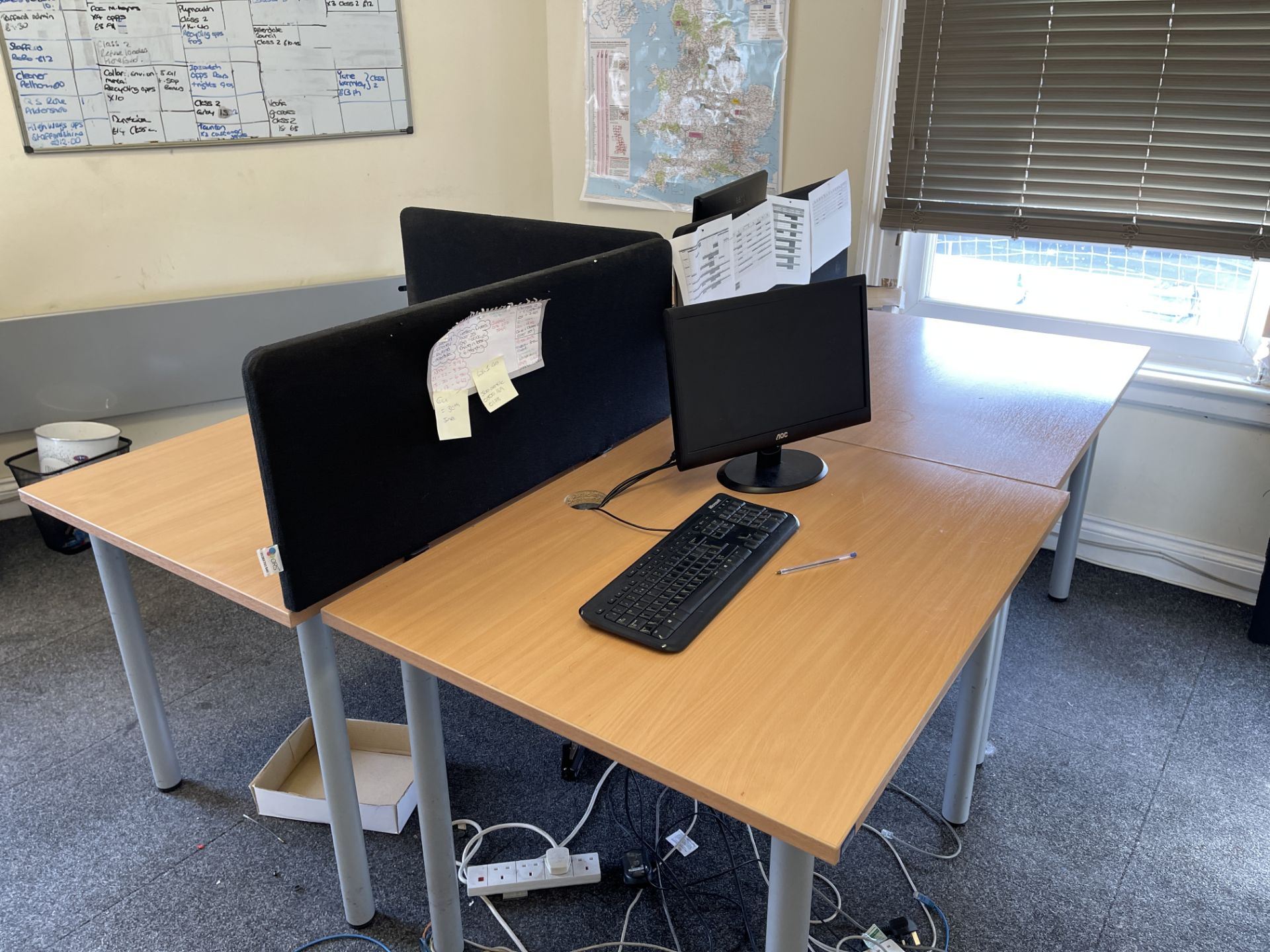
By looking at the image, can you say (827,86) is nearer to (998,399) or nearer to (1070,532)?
(998,399)

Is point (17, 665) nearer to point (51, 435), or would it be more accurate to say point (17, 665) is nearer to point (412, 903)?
point (51, 435)

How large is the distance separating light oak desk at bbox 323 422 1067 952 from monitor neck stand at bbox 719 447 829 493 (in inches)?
0.9

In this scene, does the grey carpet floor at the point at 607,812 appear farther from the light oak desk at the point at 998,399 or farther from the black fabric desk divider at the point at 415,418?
the black fabric desk divider at the point at 415,418

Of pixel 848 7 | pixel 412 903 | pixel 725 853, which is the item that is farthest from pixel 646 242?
pixel 848 7

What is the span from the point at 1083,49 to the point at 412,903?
267 centimetres

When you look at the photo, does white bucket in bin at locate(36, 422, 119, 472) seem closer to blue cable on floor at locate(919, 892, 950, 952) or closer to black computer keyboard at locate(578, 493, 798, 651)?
blue cable on floor at locate(919, 892, 950, 952)

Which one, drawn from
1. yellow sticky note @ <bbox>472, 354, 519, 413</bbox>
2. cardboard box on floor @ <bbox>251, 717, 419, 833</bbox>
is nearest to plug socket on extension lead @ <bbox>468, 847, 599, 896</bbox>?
cardboard box on floor @ <bbox>251, 717, 419, 833</bbox>

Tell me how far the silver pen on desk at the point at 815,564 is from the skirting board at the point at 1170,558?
1.50m

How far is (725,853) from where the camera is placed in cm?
183

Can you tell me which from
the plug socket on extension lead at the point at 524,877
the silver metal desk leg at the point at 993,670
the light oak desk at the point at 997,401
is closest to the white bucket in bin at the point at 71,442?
the plug socket on extension lead at the point at 524,877

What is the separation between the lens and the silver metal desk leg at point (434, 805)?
1.39m

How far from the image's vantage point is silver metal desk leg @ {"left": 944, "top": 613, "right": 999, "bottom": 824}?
5.72 ft

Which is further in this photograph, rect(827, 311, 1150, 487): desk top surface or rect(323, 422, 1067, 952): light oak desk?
rect(827, 311, 1150, 487): desk top surface

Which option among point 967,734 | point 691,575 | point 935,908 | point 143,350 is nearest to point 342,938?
point 691,575
